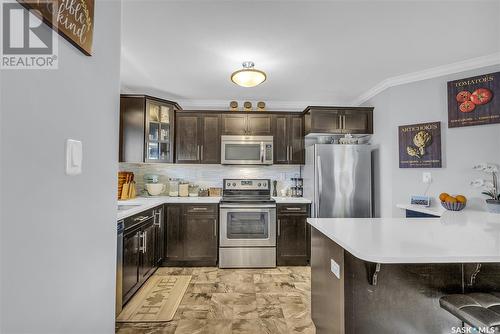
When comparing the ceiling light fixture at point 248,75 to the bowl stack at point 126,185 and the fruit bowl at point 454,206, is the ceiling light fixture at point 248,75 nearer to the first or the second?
the bowl stack at point 126,185

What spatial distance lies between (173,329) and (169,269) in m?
1.31

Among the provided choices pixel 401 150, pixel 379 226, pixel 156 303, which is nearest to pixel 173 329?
pixel 156 303

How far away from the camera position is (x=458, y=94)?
273cm

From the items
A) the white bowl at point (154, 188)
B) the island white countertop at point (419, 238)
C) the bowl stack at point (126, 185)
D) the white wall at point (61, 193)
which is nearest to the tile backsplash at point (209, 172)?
the white bowl at point (154, 188)

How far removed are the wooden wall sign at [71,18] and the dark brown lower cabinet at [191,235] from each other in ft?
9.11

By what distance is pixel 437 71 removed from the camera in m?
2.86

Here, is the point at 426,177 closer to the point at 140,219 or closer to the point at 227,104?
the point at 227,104

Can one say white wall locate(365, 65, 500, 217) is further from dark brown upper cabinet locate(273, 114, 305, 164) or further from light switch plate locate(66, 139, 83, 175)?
light switch plate locate(66, 139, 83, 175)

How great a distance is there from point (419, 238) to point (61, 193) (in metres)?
1.62

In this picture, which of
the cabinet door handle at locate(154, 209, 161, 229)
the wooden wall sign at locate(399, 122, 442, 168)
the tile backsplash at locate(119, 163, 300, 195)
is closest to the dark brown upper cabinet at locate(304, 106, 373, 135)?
the wooden wall sign at locate(399, 122, 442, 168)

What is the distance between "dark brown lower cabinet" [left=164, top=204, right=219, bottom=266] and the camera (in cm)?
334

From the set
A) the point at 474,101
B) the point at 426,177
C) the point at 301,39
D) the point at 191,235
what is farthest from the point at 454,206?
the point at 191,235

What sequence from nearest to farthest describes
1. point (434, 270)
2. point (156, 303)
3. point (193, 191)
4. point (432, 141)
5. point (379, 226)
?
point (434, 270) → point (379, 226) → point (156, 303) → point (432, 141) → point (193, 191)

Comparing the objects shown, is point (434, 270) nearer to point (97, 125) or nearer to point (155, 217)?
point (97, 125)
